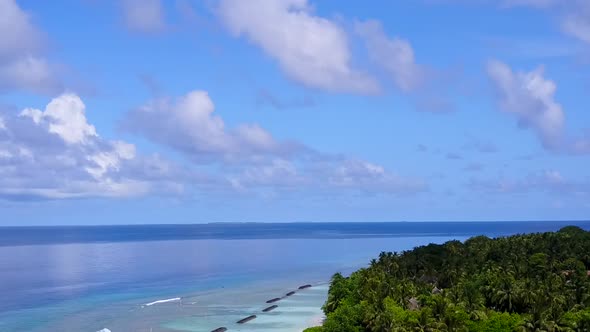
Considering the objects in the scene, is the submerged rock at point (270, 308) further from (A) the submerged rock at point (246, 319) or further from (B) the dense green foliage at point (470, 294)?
(B) the dense green foliage at point (470, 294)

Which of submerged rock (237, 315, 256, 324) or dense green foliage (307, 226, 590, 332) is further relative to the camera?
submerged rock (237, 315, 256, 324)

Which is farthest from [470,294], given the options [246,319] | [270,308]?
[270,308]

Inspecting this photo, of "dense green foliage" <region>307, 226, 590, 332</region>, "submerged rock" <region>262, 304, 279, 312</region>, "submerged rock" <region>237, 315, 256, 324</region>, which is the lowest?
"submerged rock" <region>237, 315, 256, 324</region>

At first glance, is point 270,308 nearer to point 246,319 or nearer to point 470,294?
point 246,319

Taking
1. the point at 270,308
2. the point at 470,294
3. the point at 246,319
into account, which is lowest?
the point at 246,319

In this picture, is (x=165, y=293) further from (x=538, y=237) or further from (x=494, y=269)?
(x=538, y=237)

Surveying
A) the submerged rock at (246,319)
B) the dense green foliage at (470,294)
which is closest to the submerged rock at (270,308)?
the submerged rock at (246,319)

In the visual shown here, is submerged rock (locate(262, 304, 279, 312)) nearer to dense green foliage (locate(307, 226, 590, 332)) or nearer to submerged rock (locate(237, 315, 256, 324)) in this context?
submerged rock (locate(237, 315, 256, 324))

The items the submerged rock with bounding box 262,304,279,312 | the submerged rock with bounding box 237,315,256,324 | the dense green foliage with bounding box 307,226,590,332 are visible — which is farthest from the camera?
the submerged rock with bounding box 262,304,279,312

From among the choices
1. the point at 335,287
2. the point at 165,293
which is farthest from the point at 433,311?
the point at 165,293

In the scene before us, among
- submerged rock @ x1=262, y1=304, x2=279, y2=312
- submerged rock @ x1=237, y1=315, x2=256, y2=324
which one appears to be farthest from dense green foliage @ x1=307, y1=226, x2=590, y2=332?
submerged rock @ x1=262, y1=304, x2=279, y2=312
